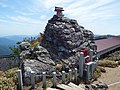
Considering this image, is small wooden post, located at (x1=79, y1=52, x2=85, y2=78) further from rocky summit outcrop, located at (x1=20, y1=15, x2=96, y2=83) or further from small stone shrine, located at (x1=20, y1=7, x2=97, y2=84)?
rocky summit outcrop, located at (x1=20, y1=15, x2=96, y2=83)

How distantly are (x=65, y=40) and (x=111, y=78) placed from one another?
5.97 m

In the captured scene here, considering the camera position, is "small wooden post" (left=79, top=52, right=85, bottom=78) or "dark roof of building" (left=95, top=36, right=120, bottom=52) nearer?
"small wooden post" (left=79, top=52, right=85, bottom=78)

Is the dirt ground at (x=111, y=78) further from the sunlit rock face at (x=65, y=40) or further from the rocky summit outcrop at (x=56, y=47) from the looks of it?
the sunlit rock face at (x=65, y=40)

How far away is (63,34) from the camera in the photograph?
19.9 m

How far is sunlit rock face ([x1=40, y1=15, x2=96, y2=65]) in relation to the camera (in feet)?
62.5

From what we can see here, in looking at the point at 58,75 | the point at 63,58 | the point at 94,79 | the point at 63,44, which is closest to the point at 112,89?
the point at 94,79

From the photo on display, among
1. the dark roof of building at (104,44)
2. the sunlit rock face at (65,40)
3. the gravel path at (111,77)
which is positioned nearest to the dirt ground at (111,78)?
the gravel path at (111,77)

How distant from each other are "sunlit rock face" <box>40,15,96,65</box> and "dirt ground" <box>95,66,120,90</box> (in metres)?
3.21

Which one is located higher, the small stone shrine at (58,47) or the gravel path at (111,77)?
the small stone shrine at (58,47)

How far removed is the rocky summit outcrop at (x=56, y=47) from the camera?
642 inches

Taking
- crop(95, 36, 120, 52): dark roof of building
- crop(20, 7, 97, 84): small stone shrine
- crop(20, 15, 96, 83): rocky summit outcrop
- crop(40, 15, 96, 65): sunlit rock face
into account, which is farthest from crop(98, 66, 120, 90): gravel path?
crop(95, 36, 120, 52): dark roof of building

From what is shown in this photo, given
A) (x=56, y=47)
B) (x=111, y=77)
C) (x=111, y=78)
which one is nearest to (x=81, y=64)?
(x=111, y=78)

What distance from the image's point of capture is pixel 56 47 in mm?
19797

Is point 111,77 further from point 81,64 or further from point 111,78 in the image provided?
point 81,64
